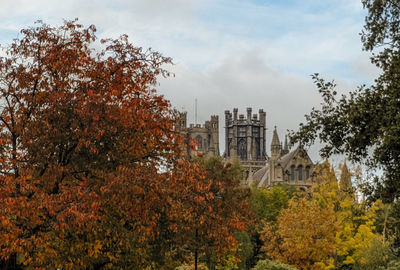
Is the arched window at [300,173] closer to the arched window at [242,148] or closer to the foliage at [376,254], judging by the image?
the foliage at [376,254]

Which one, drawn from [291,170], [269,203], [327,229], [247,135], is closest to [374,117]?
[327,229]

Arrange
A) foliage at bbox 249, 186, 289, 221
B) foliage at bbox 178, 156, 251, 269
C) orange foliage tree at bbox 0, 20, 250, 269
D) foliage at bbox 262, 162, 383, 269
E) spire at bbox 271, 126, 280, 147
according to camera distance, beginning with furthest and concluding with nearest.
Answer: spire at bbox 271, 126, 280, 147 < foliage at bbox 249, 186, 289, 221 < foliage at bbox 262, 162, 383, 269 < foliage at bbox 178, 156, 251, 269 < orange foliage tree at bbox 0, 20, 250, 269

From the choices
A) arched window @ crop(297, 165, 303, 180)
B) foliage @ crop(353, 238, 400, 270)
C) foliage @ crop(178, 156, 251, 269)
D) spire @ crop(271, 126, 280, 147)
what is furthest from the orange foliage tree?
spire @ crop(271, 126, 280, 147)

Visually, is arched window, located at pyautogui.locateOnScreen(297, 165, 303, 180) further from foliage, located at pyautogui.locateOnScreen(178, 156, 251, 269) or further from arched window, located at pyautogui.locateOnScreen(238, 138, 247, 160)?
arched window, located at pyautogui.locateOnScreen(238, 138, 247, 160)

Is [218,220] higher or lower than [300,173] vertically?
lower

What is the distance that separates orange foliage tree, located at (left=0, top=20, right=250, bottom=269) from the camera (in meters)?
12.7

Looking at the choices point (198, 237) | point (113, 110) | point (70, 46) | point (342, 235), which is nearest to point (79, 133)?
point (113, 110)

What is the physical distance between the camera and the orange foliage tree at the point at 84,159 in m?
12.7

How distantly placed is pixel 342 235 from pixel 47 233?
28.3m

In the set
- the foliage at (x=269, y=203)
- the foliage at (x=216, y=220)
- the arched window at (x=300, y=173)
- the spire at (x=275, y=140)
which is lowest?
the foliage at (x=216, y=220)

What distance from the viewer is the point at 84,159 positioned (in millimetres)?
14195

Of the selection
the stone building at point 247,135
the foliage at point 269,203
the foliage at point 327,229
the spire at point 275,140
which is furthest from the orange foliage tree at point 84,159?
the stone building at point 247,135

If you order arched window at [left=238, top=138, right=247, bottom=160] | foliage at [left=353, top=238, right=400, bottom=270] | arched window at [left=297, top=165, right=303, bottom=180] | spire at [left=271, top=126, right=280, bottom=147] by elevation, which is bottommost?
foliage at [left=353, top=238, right=400, bottom=270]

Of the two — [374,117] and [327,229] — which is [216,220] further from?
[327,229]
